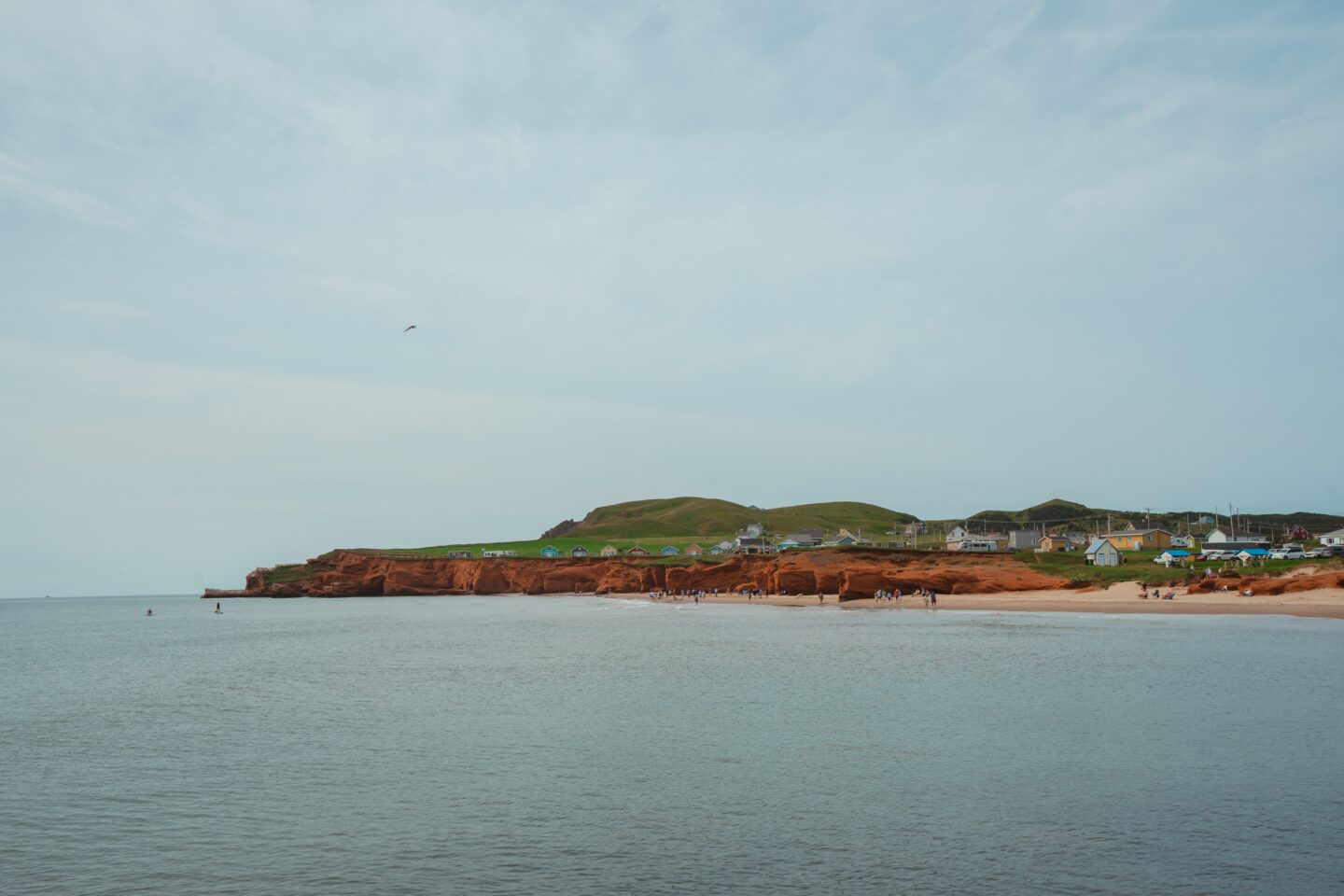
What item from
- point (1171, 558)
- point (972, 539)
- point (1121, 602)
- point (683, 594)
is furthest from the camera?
point (972, 539)

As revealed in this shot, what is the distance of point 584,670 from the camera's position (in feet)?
139

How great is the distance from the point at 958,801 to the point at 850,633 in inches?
1642

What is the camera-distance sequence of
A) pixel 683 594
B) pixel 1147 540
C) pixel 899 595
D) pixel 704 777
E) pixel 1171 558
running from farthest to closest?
1. pixel 1147 540
2. pixel 683 594
3. pixel 1171 558
4. pixel 899 595
5. pixel 704 777

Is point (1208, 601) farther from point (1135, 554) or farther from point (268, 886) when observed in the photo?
point (268, 886)

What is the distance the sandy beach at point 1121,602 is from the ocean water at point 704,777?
20916mm

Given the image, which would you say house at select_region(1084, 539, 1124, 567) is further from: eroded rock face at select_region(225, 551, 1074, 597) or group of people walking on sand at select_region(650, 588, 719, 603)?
group of people walking on sand at select_region(650, 588, 719, 603)

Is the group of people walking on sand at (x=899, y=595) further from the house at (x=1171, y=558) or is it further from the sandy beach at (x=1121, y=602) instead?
the house at (x=1171, y=558)

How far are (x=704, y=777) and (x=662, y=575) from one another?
117m

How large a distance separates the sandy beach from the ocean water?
20916 mm

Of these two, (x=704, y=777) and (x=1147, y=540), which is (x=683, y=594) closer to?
(x=1147, y=540)

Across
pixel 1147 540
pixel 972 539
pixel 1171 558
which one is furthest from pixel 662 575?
pixel 1147 540

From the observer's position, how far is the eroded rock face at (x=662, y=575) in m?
96.6

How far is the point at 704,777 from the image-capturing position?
20.8 meters

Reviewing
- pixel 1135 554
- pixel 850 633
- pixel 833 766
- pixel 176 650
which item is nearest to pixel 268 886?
pixel 833 766
